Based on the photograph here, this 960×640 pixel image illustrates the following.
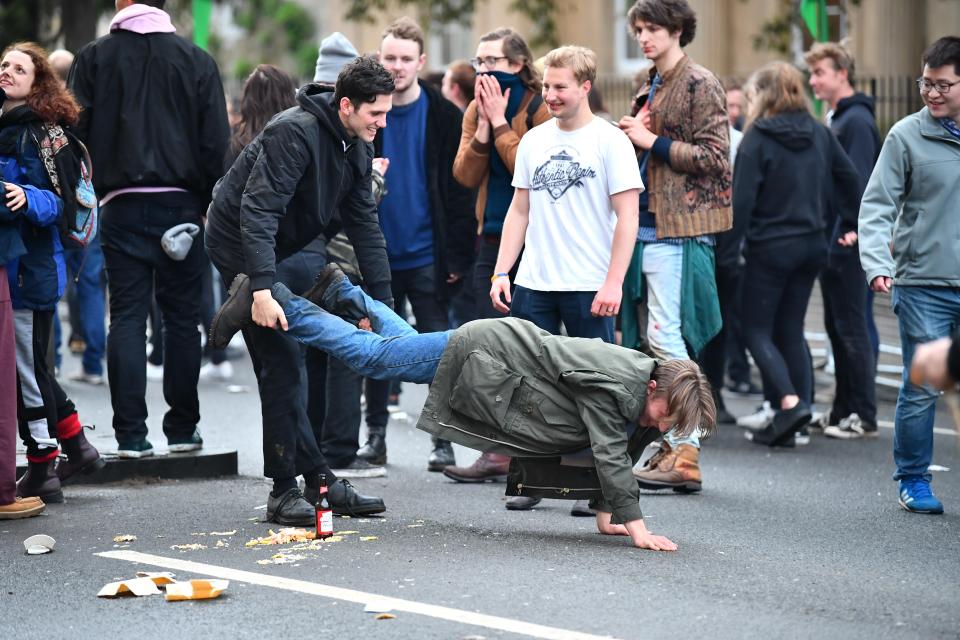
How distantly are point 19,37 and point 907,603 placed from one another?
23194 mm

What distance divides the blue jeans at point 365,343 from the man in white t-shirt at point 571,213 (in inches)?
39.0

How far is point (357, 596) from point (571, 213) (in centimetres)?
255

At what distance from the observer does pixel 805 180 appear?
9.21 m

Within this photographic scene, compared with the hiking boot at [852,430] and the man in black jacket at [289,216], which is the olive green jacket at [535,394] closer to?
the man in black jacket at [289,216]

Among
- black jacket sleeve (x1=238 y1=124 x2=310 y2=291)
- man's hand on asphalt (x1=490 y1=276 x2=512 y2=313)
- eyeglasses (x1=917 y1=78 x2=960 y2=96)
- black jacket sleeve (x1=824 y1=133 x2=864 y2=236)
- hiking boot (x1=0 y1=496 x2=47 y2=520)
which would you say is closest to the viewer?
black jacket sleeve (x1=238 y1=124 x2=310 y2=291)

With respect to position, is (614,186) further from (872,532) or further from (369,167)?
(872,532)

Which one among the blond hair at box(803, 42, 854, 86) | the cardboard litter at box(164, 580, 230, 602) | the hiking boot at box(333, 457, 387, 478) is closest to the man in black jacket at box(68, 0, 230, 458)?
the hiking boot at box(333, 457, 387, 478)

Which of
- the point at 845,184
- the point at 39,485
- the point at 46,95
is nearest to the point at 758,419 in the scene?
the point at 845,184

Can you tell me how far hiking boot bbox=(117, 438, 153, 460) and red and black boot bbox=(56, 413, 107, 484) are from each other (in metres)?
0.33

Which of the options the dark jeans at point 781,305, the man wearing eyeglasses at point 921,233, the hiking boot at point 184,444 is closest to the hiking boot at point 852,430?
the dark jeans at point 781,305

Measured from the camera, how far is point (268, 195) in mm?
6098

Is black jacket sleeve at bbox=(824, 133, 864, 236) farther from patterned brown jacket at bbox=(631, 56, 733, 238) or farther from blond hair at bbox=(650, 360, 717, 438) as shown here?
blond hair at bbox=(650, 360, 717, 438)

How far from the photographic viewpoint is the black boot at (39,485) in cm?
699

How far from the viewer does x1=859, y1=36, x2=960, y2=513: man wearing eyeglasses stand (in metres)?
6.97
